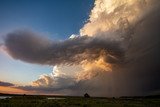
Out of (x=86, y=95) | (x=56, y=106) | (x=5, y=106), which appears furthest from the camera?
(x=86, y=95)

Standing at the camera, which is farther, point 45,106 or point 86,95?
point 86,95

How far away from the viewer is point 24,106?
159ft

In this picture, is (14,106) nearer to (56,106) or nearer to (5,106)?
(5,106)

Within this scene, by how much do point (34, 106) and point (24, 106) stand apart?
6.09 ft

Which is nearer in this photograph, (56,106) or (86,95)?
(56,106)

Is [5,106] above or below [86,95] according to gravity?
below

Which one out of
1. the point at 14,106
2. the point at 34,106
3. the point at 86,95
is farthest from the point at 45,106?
the point at 86,95

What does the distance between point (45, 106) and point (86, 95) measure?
9884 cm

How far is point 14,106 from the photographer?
47562 millimetres

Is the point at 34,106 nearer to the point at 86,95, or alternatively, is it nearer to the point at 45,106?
the point at 45,106

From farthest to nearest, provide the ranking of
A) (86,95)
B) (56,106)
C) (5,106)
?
(86,95), (56,106), (5,106)

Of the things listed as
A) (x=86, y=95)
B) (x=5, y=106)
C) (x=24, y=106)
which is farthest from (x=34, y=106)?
(x=86, y=95)

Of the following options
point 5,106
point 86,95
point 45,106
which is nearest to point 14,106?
point 5,106

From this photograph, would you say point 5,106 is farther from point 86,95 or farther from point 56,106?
point 86,95
